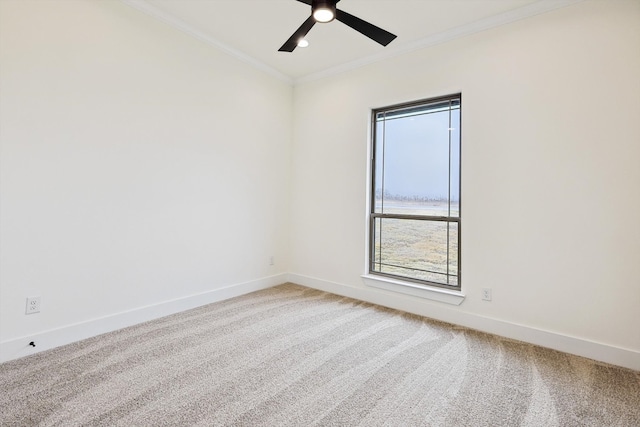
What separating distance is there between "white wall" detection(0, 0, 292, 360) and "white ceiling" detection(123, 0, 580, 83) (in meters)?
0.17

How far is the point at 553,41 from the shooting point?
2502mm

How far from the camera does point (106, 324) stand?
2562 millimetres

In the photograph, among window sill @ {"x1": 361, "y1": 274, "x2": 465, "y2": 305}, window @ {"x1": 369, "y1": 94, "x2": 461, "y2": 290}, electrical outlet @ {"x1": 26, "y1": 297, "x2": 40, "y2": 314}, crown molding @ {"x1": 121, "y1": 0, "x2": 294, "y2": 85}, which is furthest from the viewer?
window @ {"x1": 369, "y1": 94, "x2": 461, "y2": 290}

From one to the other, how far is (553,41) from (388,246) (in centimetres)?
238

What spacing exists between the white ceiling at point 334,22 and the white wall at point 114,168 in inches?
6.9

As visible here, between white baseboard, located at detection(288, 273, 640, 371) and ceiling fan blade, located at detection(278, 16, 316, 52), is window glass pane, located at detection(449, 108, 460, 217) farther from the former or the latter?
ceiling fan blade, located at detection(278, 16, 316, 52)

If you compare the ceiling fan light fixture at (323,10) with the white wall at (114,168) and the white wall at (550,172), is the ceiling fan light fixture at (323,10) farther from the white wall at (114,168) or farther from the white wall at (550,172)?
the white wall at (114,168)

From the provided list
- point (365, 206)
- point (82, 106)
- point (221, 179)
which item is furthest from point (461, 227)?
point (82, 106)

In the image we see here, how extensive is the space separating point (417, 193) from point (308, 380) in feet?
7.23

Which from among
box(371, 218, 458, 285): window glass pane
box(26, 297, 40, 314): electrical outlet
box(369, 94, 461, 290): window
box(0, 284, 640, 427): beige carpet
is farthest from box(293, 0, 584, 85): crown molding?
box(26, 297, 40, 314): electrical outlet

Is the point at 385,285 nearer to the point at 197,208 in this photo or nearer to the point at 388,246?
the point at 388,246

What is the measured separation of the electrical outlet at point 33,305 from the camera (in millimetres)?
2188

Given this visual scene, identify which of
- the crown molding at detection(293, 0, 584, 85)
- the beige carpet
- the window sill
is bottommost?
the beige carpet

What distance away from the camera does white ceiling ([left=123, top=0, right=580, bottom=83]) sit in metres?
2.61
